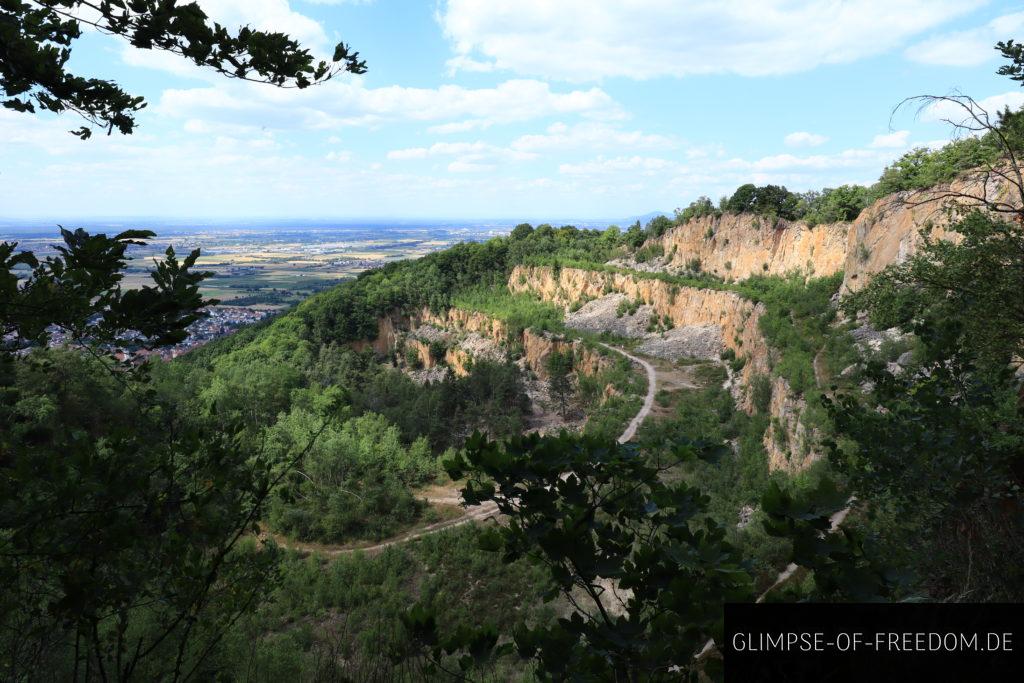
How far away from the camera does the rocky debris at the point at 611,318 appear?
37531 mm

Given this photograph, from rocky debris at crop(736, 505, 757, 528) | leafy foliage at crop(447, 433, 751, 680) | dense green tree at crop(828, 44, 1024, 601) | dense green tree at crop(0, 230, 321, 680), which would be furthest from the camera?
rocky debris at crop(736, 505, 757, 528)

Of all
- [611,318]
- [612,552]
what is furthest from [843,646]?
[611,318]

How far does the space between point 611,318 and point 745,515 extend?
1011 inches

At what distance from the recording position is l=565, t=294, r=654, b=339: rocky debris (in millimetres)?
37531

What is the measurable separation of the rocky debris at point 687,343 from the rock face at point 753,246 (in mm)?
4862

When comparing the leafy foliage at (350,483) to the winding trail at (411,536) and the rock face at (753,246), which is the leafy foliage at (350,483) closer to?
the winding trail at (411,536)

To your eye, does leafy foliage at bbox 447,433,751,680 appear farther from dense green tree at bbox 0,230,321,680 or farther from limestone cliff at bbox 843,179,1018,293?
limestone cliff at bbox 843,179,1018,293

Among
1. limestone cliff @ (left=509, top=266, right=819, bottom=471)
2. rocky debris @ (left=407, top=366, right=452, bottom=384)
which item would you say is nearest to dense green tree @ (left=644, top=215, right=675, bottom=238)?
limestone cliff @ (left=509, top=266, right=819, bottom=471)

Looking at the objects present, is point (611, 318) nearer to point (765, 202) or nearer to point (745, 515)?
point (765, 202)

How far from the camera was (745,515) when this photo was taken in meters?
14.8

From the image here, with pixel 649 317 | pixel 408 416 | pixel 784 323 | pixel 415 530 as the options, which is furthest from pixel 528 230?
pixel 415 530

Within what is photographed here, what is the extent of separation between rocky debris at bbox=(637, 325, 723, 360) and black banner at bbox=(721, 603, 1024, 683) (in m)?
29.6

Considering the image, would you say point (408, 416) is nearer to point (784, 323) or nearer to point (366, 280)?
point (784, 323)

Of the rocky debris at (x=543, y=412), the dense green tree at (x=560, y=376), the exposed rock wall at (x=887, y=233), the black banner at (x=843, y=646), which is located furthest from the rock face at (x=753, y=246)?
Answer: the black banner at (x=843, y=646)
